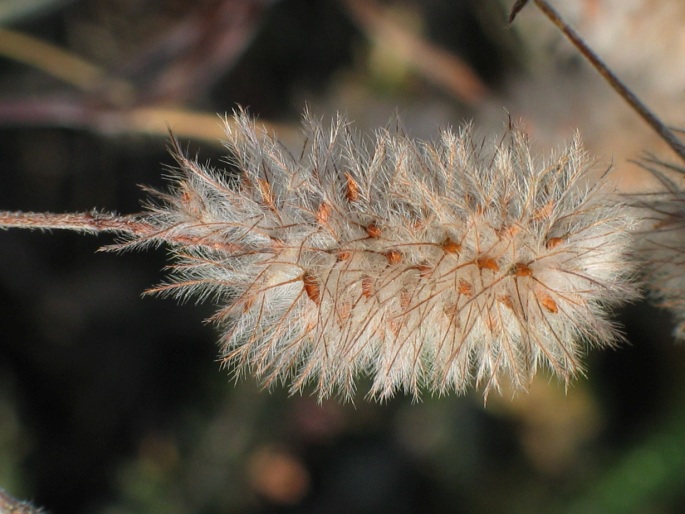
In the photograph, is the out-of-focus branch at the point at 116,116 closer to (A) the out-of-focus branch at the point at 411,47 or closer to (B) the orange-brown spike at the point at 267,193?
(A) the out-of-focus branch at the point at 411,47

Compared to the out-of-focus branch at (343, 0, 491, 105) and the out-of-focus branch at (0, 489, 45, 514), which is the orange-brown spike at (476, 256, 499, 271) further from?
the out-of-focus branch at (343, 0, 491, 105)

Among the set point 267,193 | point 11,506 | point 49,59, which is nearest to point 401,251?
point 267,193

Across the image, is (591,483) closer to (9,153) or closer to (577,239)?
(577,239)

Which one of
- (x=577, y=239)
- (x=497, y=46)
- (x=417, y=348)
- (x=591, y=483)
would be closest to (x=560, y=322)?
(x=577, y=239)

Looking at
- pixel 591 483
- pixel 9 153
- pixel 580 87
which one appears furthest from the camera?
pixel 591 483

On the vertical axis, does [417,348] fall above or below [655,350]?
below

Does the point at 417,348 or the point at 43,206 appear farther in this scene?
the point at 43,206
